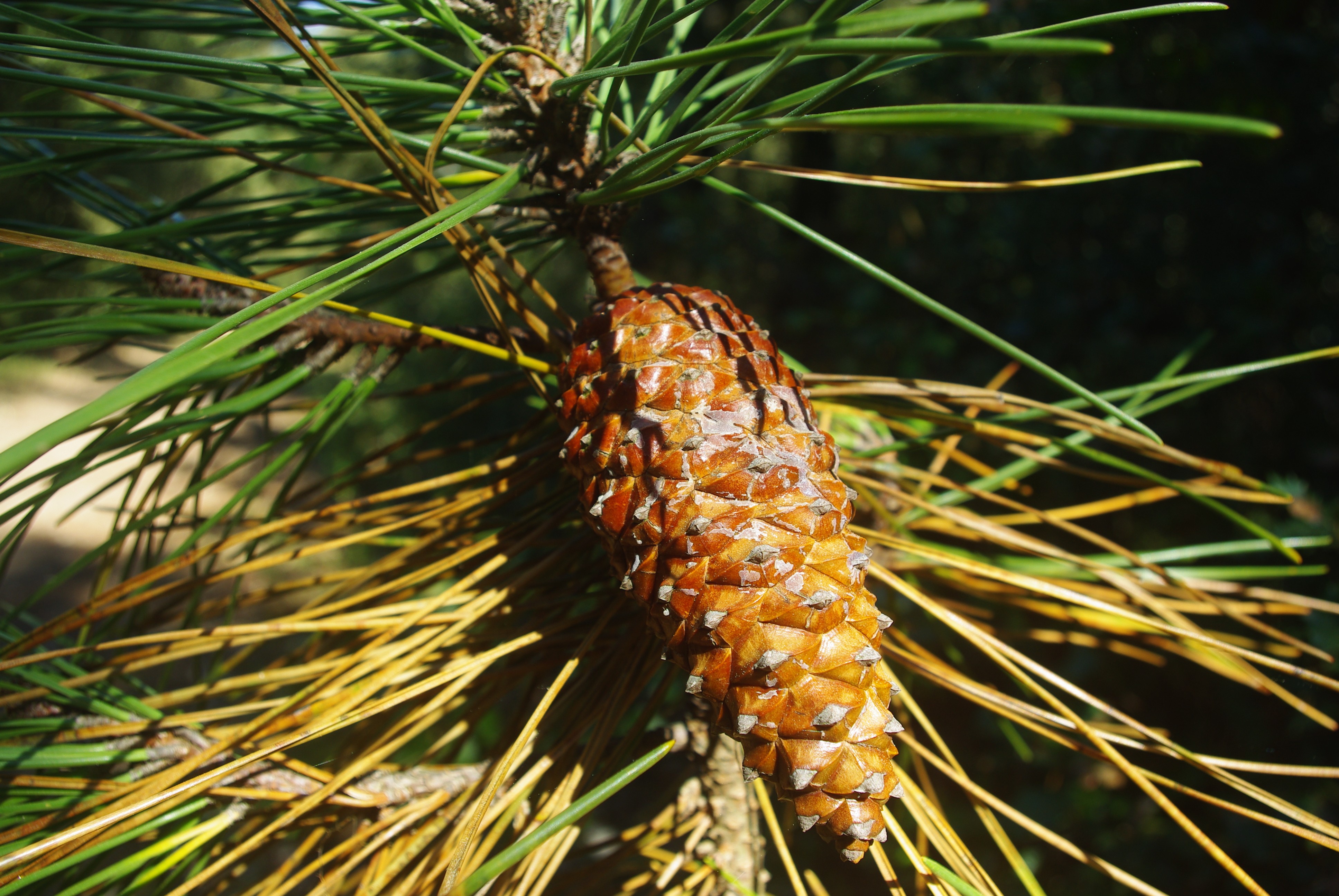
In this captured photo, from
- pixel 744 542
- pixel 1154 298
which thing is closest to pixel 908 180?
pixel 744 542

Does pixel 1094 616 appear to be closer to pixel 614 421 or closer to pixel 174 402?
pixel 614 421

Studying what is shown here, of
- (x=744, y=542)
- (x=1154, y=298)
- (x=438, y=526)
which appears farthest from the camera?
(x=1154, y=298)

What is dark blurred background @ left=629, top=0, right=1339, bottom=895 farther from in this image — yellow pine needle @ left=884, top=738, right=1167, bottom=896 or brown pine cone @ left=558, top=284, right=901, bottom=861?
brown pine cone @ left=558, top=284, right=901, bottom=861

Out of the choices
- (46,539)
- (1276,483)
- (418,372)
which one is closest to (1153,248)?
(1276,483)

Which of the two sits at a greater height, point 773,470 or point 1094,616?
point 773,470

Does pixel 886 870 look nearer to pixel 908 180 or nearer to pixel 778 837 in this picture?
pixel 778 837

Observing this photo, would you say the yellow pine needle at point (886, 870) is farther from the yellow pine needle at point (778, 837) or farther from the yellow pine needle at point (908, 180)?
the yellow pine needle at point (908, 180)
